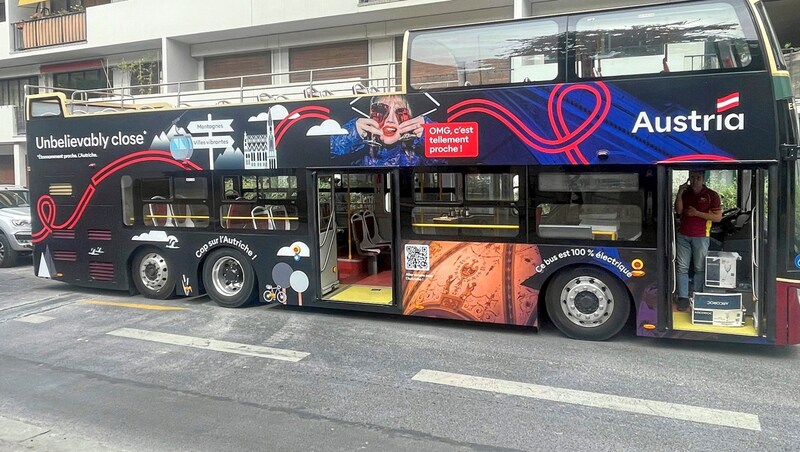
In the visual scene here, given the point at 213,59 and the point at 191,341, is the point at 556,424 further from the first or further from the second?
the point at 213,59

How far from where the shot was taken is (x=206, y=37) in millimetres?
19531

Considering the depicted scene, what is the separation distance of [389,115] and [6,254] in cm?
1058

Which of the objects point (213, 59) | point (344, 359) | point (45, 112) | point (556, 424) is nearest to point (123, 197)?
point (45, 112)

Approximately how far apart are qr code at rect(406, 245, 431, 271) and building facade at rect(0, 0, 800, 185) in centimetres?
771

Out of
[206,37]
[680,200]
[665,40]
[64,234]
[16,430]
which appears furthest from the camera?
[206,37]

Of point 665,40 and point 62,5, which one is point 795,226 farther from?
point 62,5

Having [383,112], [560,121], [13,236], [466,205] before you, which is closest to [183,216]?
[383,112]

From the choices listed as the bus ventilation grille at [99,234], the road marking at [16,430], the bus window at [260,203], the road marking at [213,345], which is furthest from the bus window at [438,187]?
the bus ventilation grille at [99,234]

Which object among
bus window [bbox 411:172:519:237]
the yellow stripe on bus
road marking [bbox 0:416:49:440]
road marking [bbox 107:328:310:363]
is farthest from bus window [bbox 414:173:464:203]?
road marking [bbox 0:416:49:440]

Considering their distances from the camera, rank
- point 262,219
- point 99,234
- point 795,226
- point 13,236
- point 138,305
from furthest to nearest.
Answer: point 13,236 < point 99,234 < point 138,305 < point 262,219 < point 795,226

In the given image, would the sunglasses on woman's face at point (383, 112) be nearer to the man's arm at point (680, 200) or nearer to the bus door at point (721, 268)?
the bus door at point (721, 268)

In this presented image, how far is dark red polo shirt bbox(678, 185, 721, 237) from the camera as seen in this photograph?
7023 millimetres

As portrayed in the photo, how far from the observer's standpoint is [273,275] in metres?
8.59

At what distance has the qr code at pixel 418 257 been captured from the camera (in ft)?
24.9
